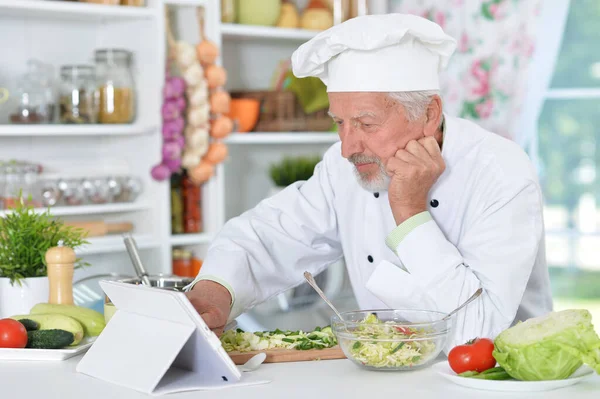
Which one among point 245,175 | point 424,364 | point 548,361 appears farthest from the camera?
point 245,175

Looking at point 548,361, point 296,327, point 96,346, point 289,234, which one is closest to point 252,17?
point 296,327

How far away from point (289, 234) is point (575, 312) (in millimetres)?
897

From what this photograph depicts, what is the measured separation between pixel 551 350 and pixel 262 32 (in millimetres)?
2555

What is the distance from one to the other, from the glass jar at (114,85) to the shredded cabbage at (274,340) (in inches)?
67.7

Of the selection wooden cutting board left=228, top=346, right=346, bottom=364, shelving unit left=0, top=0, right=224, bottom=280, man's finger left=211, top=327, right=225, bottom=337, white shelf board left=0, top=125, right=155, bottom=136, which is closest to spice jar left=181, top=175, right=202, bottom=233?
shelving unit left=0, top=0, right=224, bottom=280

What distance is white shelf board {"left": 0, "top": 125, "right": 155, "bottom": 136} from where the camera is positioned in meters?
3.11

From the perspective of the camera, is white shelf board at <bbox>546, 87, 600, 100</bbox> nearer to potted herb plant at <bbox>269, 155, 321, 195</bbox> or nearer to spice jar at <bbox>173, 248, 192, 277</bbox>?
potted herb plant at <bbox>269, 155, 321, 195</bbox>

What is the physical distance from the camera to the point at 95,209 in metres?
3.32

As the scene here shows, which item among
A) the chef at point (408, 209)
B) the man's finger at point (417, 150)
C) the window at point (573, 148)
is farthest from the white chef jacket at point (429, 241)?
the window at point (573, 148)

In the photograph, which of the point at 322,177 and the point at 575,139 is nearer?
the point at 322,177

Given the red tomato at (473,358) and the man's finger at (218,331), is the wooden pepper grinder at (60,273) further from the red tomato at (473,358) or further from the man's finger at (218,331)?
the red tomato at (473,358)

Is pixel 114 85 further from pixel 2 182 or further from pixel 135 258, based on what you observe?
pixel 135 258

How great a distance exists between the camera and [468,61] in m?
3.72

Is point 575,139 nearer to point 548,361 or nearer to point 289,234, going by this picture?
point 289,234
